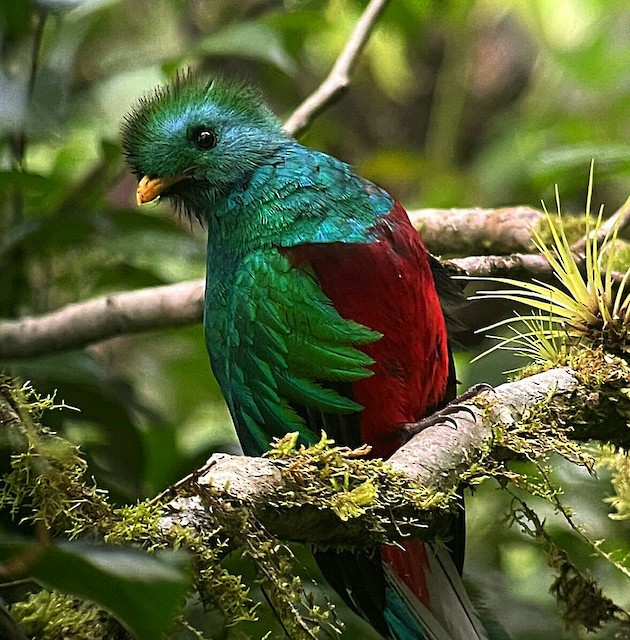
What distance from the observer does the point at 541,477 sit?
6.11 feet

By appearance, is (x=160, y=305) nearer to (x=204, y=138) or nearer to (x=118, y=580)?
(x=204, y=138)

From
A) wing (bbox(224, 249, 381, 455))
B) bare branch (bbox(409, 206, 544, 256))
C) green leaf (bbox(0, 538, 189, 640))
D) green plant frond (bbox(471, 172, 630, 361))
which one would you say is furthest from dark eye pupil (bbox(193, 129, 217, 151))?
green leaf (bbox(0, 538, 189, 640))

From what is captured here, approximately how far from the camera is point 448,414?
1920mm

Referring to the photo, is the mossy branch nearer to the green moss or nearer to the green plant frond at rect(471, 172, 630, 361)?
the green moss

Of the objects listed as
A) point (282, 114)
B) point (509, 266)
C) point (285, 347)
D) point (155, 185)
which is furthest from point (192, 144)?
point (282, 114)

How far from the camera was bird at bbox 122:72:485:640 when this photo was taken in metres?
2.16

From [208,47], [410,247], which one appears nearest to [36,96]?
[208,47]

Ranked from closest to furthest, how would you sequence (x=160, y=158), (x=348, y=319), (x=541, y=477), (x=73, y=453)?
1. (x=73, y=453)
2. (x=541, y=477)
3. (x=348, y=319)
4. (x=160, y=158)

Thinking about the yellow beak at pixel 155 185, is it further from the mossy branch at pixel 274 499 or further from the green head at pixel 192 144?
the mossy branch at pixel 274 499

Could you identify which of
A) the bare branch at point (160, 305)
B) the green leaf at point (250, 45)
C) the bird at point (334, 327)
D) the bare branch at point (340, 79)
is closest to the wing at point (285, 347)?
the bird at point (334, 327)

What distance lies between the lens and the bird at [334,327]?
7.09 ft

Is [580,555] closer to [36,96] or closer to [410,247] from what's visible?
[410,247]

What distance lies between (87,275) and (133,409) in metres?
0.69

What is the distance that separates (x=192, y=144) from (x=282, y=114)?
2.80 meters
